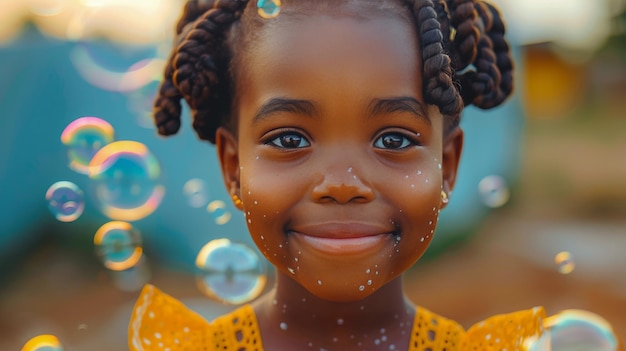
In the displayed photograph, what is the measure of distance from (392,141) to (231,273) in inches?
23.3

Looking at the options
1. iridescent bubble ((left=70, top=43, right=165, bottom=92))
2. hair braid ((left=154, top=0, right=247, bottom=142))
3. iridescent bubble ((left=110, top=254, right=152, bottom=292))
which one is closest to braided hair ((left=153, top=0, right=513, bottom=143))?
hair braid ((left=154, top=0, right=247, bottom=142))

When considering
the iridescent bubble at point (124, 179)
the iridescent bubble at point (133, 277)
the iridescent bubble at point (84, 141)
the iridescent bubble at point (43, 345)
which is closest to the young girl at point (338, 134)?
the iridescent bubble at point (43, 345)

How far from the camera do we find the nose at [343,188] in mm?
1159

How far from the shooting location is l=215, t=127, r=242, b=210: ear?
4.63 feet

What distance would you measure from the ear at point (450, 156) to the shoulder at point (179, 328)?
461 millimetres

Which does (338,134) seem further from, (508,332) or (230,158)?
(508,332)

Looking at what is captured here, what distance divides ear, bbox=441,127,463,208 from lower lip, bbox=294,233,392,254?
0.94 feet

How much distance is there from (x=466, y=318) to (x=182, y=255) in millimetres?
2209

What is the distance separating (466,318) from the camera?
4125mm

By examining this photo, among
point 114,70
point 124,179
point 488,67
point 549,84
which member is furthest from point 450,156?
point 549,84

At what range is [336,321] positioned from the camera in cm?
138

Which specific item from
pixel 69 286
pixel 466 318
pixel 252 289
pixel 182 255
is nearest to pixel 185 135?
pixel 182 255

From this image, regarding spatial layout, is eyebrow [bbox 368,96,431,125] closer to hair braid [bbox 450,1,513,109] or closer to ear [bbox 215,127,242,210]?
hair braid [bbox 450,1,513,109]

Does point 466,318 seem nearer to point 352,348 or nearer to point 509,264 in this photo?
point 509,264
